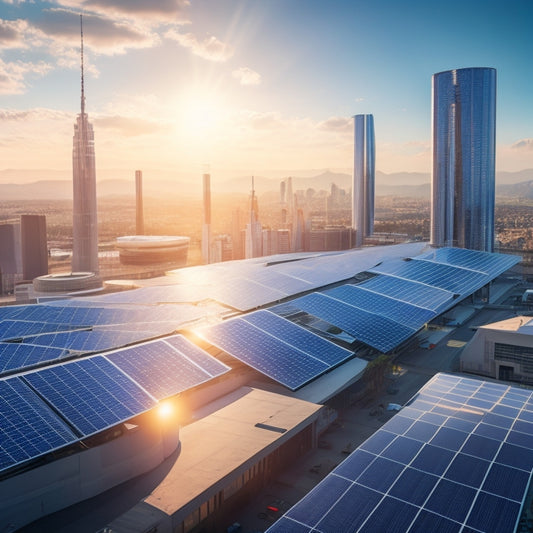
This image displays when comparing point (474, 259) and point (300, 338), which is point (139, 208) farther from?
point (300, 338)

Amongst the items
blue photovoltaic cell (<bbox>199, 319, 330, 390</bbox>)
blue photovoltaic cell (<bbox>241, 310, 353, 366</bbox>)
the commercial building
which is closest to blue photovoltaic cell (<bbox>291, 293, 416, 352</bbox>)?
blue photovoltaic cell (<bbox>241, 310, 353, 366</bbox>)

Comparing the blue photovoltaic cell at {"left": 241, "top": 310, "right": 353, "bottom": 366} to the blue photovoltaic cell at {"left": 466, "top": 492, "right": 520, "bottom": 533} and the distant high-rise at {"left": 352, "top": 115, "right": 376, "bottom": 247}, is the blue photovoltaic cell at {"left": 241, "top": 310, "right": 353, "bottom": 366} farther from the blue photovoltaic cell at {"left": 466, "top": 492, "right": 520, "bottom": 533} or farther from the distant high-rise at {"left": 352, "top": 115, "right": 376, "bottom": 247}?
the distant high-rise at {"left": 352, "top": 115, "right": 376, "bottom": 247}

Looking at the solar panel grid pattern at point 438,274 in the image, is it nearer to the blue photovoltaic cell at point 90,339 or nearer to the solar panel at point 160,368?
the blue photovoltaic cell at point 90,339

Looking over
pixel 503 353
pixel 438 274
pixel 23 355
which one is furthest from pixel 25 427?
pixel 438 274

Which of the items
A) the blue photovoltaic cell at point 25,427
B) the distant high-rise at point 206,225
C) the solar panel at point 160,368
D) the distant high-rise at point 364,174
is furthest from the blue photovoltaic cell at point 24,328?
the distant high-rise at point 364,174

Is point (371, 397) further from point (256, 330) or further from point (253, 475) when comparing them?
point (253, 475)

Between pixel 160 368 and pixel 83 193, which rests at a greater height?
pixel 83 193
